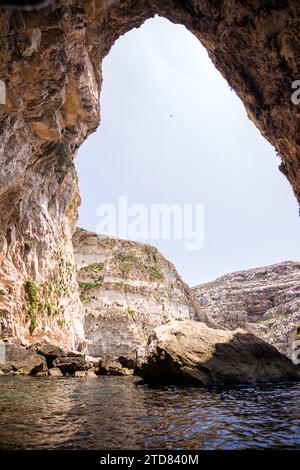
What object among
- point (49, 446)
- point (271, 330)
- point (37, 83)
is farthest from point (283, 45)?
point (271, 330)

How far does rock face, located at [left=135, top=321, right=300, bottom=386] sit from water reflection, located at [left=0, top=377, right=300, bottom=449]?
2239 mm

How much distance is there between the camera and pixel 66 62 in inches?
785

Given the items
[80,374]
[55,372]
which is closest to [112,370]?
[80,374]

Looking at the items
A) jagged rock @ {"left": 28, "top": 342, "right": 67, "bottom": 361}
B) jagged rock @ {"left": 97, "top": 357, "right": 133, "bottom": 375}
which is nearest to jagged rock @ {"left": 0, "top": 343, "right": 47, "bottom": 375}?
jagged rock @ {"left": 28, "top": 342, "right": 67, "bottom": 361}

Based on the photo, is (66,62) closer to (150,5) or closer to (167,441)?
(150,5)


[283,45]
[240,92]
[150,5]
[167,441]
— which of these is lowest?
[167,441]

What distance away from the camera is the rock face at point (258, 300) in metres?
95.6

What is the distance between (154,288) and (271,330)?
44861 millimetres

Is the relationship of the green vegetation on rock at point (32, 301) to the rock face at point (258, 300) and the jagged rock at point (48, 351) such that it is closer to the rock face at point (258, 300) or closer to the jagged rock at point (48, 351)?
the jagged rock at point (48, 351)

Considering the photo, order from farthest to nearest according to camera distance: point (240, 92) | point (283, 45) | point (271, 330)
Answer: point (271, 330), point (240, 92), point (283, 45)

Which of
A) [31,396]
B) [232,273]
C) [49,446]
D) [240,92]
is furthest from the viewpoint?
[232,273]

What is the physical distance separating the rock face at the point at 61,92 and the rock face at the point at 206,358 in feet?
31.2

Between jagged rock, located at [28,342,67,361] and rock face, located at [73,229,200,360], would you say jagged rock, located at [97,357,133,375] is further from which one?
rock face, located at [73,229,200,360]

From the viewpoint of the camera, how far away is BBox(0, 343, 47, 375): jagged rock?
2072 centimetres
